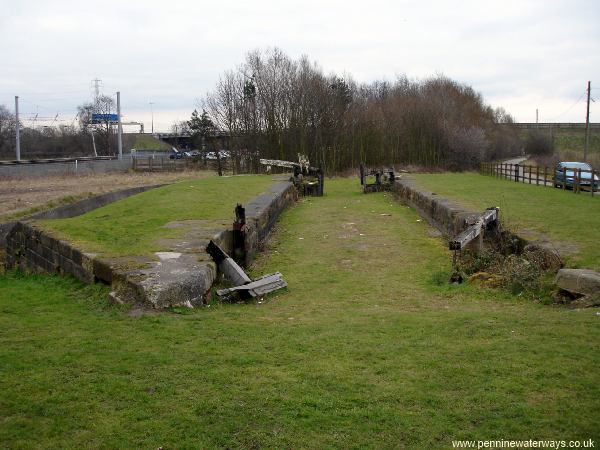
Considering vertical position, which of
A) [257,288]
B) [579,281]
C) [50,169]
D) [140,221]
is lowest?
[257,288]

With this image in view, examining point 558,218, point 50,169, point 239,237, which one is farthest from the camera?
point 50,169

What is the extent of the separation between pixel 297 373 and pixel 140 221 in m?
8.16

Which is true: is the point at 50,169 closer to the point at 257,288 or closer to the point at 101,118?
the point at 101,118

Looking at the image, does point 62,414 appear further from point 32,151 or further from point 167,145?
point 167,145

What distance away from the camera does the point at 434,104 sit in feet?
149

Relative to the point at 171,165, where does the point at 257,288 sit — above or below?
below

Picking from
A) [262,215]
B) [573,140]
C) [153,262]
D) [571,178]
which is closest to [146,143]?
[573,140]

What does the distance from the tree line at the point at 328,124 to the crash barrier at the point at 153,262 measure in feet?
87.0

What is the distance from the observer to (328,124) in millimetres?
39250

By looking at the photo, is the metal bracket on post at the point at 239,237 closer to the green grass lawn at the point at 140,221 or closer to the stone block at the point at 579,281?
the green grass lawn at the point at 140,221

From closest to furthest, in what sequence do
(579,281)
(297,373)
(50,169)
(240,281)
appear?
(297,373), (579,281), (240,281), (50,169)

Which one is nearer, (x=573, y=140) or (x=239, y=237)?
(x=239, y=237)

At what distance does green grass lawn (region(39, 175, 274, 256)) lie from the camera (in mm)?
8773

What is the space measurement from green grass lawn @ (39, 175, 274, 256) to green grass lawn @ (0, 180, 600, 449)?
5.39ft
